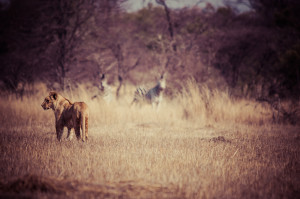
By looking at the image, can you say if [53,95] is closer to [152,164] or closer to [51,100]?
[51,100]

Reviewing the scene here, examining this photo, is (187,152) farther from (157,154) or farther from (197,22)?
(197,22)

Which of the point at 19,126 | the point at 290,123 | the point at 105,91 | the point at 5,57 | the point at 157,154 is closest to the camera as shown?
the point at 157,154

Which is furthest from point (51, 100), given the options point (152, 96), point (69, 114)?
point (152, 96)

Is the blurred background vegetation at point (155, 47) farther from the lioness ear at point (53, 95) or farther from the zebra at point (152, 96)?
the lioness ear at point (53, 95)

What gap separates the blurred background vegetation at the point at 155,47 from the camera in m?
11.9

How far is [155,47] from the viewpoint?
17250 mm

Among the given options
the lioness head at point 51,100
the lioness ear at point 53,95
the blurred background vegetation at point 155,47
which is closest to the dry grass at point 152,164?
the lioness head at point 51,100

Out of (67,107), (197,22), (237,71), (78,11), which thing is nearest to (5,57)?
(78,11)

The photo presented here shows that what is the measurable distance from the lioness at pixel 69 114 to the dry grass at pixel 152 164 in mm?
293

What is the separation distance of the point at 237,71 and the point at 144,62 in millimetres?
6720

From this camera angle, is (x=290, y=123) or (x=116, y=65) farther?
(x=116, y=65)

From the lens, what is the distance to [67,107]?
5.13 m

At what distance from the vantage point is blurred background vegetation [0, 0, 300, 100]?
39.1ft

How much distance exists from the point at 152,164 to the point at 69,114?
2.16m
